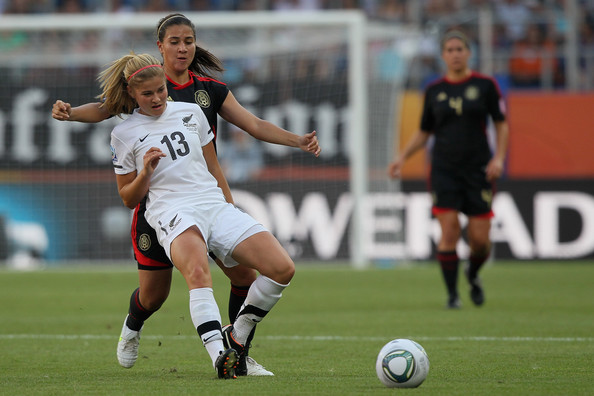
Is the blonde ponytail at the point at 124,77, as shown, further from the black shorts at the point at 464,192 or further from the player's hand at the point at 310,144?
the black shorts at the point at 464,192

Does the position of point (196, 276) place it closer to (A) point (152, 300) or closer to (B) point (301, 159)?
(A) point (152, 300)

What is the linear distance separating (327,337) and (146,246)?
225 centimetres

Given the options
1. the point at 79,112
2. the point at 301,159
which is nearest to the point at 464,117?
the point at 79,112

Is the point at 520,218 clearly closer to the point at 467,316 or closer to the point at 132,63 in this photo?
the point at 467,316

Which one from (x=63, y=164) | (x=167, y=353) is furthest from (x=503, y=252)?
(x=167, y=353)

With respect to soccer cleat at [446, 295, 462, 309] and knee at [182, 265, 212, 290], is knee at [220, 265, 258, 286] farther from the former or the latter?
soccer cleat at [446, 295, 462, 309]

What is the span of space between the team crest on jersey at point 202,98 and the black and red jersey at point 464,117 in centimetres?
428

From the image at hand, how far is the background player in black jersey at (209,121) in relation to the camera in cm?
567

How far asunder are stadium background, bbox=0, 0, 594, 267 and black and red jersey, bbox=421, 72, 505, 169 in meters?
5.13

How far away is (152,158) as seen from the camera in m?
5.16

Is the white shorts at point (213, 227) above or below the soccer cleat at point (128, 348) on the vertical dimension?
above

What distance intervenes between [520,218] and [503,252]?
24.8 inches

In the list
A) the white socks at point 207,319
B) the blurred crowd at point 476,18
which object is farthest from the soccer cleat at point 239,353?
the blurred crowd at point 476,18

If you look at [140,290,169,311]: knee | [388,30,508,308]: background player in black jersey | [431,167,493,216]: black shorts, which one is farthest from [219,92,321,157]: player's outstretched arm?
[431,167,493,216]: black shorts
